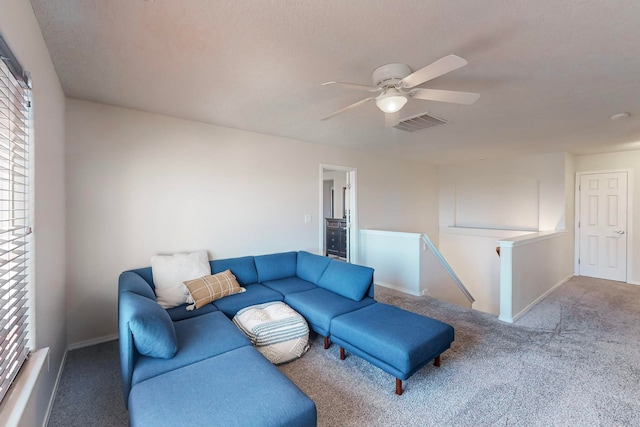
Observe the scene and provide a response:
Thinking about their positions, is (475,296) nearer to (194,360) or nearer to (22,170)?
(194,360)

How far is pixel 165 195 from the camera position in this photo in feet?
10.3

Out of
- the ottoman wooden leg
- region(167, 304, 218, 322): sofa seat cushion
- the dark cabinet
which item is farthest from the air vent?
the dark cabinet

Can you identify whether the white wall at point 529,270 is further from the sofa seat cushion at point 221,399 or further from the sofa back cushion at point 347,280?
the sofa seat cushion at point 221,399

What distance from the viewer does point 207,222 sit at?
3.44 metres

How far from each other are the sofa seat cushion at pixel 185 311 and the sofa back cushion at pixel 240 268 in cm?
56

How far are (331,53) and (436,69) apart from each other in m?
0.70

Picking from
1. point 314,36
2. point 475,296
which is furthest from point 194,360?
point 475,296

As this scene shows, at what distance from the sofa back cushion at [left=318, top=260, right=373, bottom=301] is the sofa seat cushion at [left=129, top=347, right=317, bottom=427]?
4.56 feet

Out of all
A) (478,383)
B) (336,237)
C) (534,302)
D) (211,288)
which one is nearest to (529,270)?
(534,302)

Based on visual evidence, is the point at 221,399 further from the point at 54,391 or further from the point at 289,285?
the point at 289,285

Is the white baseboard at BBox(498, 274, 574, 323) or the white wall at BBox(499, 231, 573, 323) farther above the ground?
the white wall at BBox(499, 231, 573, 323)

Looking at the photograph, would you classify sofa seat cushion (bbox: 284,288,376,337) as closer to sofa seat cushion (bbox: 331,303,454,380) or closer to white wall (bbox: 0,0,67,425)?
sofa seat cushion (bbox: 331,303,454,380)

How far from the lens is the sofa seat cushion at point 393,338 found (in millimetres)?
1951

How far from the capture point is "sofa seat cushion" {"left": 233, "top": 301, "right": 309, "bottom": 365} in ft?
7.70
